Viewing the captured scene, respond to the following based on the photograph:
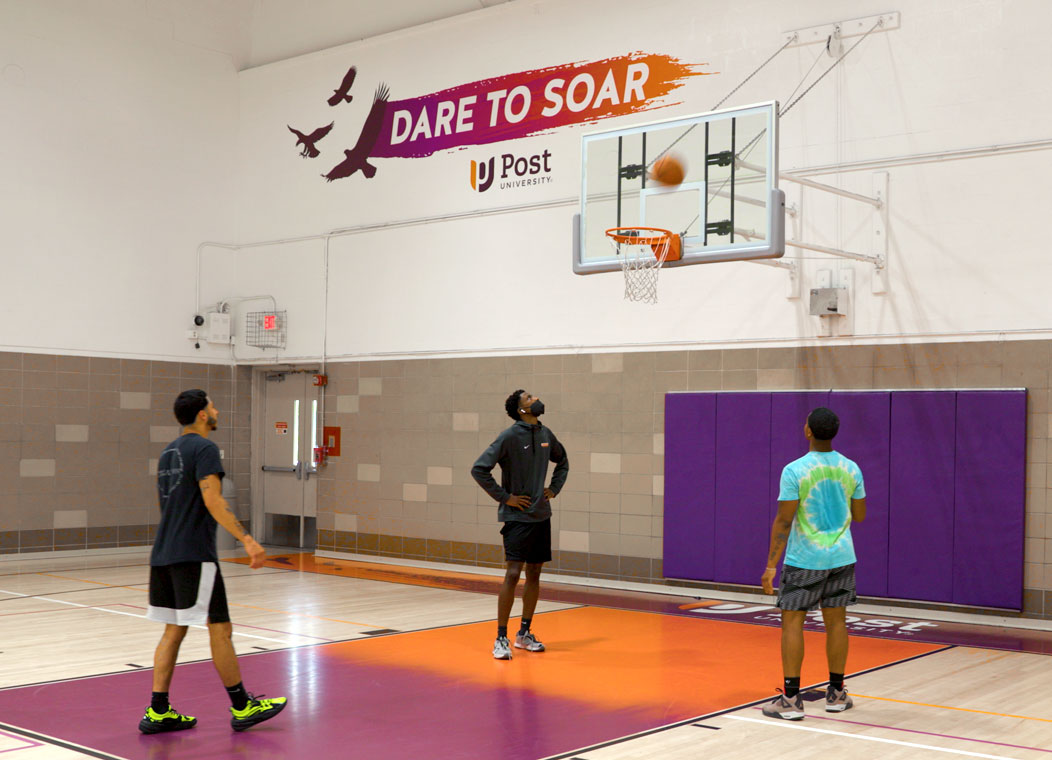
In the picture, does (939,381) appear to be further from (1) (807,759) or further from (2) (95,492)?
(2) (95,492)

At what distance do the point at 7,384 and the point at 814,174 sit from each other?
9836mm

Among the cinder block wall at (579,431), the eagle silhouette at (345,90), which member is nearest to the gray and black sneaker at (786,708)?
the cinder block wall at (579,431)

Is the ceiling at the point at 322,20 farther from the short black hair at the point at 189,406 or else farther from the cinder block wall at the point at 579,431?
the short black hair at the point at 189,406

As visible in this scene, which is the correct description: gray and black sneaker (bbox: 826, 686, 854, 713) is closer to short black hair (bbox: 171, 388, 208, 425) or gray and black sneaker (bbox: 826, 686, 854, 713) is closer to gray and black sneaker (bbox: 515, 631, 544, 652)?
gray and black sneaker (bbox: 515, 631, 544, 652)

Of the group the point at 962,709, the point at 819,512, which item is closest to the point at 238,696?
the point at 819,512

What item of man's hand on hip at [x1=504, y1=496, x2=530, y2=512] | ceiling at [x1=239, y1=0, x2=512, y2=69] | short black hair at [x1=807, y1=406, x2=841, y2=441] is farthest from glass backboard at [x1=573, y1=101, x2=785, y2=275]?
ceiling at [x1=239, y1=0, x2=512, y2=69]

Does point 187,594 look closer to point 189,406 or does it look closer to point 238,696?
point 238,696

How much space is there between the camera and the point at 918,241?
10305 millimetres

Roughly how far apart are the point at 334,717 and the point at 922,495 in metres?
6.19

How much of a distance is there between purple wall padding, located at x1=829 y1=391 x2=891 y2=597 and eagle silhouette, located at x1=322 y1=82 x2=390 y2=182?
7.32 meters

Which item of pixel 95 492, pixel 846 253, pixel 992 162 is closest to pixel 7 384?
pixel 95 492

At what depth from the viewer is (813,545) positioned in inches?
240

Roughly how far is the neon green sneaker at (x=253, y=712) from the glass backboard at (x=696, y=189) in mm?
5246

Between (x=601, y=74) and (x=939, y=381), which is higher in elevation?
(x=601, y=74)
